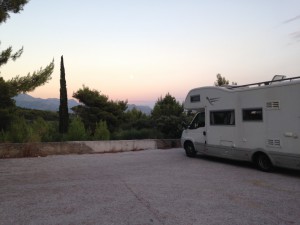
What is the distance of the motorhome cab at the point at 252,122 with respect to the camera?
955 centimetres

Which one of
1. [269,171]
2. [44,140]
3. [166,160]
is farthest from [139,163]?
[44,140]

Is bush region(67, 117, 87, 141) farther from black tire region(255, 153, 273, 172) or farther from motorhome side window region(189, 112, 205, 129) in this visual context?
Result: black tire region(255, 153, 273, 172)

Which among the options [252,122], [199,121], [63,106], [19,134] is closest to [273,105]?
[252,122]

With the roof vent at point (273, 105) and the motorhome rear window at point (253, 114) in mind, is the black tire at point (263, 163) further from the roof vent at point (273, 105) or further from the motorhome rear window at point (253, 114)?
the roof vent at point (273, 105)

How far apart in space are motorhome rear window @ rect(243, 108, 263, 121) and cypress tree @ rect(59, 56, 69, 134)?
11.9 m

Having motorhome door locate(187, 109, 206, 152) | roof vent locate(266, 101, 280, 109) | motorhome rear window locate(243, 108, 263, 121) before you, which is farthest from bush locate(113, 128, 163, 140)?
roof vent locate(266, 101, 280, 109)

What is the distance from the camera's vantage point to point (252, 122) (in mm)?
10750

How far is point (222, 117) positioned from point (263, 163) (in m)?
2.31

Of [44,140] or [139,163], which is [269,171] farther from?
[44,140]

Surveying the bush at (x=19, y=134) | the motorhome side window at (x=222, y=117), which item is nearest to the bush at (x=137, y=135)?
the bush at (x=19, y=134)

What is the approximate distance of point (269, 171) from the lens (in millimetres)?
10359

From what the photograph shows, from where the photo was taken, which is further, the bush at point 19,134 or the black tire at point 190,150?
the bush at point 19,134

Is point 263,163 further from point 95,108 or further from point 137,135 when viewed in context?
point 95,108

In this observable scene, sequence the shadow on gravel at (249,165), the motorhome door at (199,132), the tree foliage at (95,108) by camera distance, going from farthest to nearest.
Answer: the tree foliage at (95,108) → the motorhome door at (199,132) → the shadow on gravel at (249,165)
